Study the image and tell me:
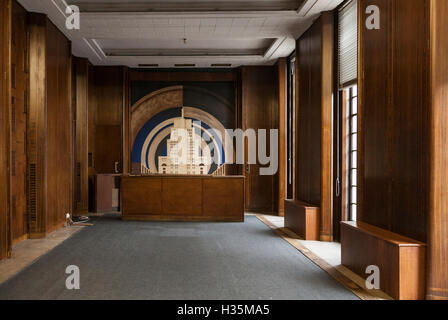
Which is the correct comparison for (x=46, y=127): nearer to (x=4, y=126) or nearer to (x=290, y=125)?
(x=4, y=126)

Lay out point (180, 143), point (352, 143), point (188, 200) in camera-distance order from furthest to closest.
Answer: point (180, 143), point (188, 200), point (352, 143)

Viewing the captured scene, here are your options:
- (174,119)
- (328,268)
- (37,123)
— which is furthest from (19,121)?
(328,268)

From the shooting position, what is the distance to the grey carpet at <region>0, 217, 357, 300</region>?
135 inches

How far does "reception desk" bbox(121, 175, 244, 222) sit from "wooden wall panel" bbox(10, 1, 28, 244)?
7.46 ft

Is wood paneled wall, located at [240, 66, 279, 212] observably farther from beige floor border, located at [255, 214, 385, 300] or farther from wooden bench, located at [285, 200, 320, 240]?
wooden bench, located at [285, 200, 320, 240]

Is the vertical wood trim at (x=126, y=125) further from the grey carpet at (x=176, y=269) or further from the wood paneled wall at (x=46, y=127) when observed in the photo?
the grey carpet at (x=176, y=269)

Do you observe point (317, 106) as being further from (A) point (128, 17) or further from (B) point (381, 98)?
(A) point (128, 17)

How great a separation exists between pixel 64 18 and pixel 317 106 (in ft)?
15.4

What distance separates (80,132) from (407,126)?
7.58m

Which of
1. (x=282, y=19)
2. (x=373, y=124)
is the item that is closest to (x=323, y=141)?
(x=373, y=124)

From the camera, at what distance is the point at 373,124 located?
4141mm

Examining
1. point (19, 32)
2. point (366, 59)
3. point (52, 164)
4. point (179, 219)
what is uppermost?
point (19, 32)

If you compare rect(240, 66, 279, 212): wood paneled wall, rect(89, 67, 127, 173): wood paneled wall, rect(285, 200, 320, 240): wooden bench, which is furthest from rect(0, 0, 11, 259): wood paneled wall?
rect(240, 66, 279, 212): wood paneled wall

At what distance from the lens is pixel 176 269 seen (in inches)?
165
